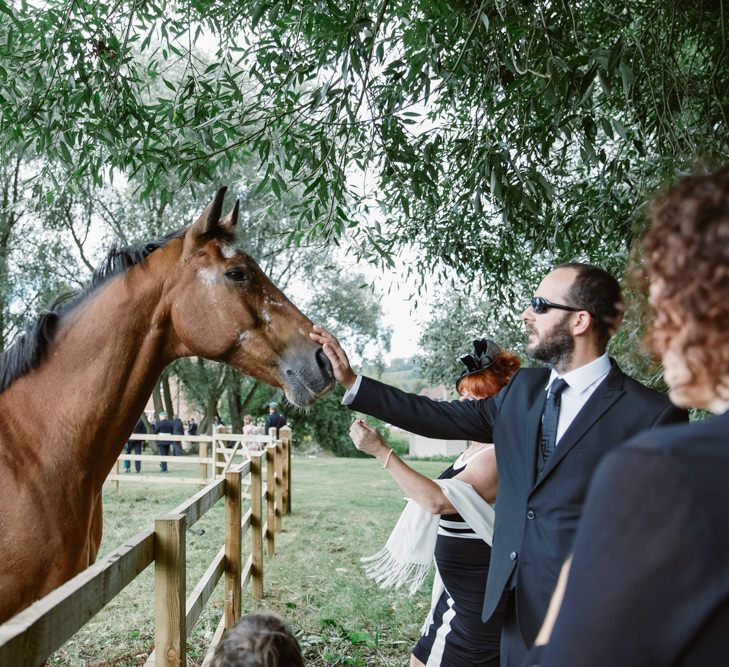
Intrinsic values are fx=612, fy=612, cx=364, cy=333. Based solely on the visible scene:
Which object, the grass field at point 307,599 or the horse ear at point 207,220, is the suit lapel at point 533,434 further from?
the grass field at point 307,599

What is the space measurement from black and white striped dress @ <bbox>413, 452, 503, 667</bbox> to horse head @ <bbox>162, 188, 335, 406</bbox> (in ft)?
3.17

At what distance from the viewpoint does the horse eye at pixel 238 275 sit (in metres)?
3.20

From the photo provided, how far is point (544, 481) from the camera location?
6.96 ft

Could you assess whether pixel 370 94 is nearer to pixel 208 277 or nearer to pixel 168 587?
pixel 208 277

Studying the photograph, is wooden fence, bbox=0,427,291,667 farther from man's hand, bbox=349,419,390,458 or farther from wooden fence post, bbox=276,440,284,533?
wooden fence post, bbox=276,440,284,533

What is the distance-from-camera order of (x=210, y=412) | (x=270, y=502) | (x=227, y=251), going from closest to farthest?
(x=227, y=251) < (x=270, y=502) < (x=210, y=412)

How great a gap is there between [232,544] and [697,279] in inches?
165

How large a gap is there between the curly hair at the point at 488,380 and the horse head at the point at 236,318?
73 cm

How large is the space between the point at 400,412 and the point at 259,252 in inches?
817

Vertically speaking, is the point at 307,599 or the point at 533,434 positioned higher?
the point at 533,434

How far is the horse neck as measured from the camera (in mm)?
2803

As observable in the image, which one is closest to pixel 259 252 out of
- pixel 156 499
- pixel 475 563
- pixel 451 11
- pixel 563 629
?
pixel 156 499

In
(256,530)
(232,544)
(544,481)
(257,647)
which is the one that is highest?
(544,481)

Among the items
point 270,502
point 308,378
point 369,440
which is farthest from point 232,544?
point 270,502
